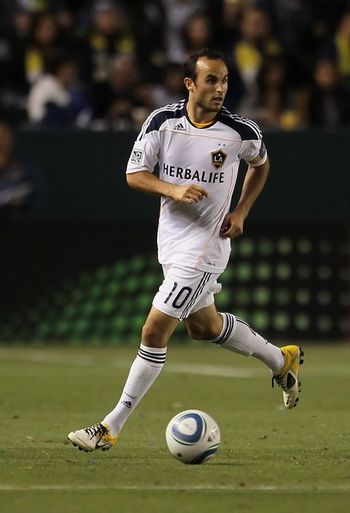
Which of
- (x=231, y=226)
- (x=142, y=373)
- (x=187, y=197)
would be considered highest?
(x=187, y=197)

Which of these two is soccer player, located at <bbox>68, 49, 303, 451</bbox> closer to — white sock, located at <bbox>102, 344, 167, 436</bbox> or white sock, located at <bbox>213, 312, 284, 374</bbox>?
white sock, located at <bbox>102, 344, 167, 436</bbox>

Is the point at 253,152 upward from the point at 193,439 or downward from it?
upward

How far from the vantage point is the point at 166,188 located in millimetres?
8008

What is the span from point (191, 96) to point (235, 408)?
341 cm

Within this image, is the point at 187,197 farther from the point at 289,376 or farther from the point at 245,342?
the point at 289,376

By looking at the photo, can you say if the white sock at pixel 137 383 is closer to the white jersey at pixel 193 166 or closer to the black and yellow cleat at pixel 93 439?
the black and yellow cleat at pixel 93 439

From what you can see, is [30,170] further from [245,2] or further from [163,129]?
[163,129]

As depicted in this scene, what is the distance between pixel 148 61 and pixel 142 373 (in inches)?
382

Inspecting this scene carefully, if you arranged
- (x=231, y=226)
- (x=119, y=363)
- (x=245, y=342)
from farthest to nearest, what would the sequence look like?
(x=119, y=363) < (x=245, y=342) < (x=231, y=226)

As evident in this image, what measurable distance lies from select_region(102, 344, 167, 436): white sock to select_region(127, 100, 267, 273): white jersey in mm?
563

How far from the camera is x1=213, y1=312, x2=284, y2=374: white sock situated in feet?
28.6

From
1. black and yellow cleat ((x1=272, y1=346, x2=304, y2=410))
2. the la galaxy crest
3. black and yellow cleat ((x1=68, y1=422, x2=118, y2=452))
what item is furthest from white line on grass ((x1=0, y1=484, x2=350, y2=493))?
black and yellow cleat ((x1=272, y1=346, x2=304, y2=410))

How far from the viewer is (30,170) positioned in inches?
634

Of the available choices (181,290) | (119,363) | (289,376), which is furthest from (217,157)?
(119,363)
